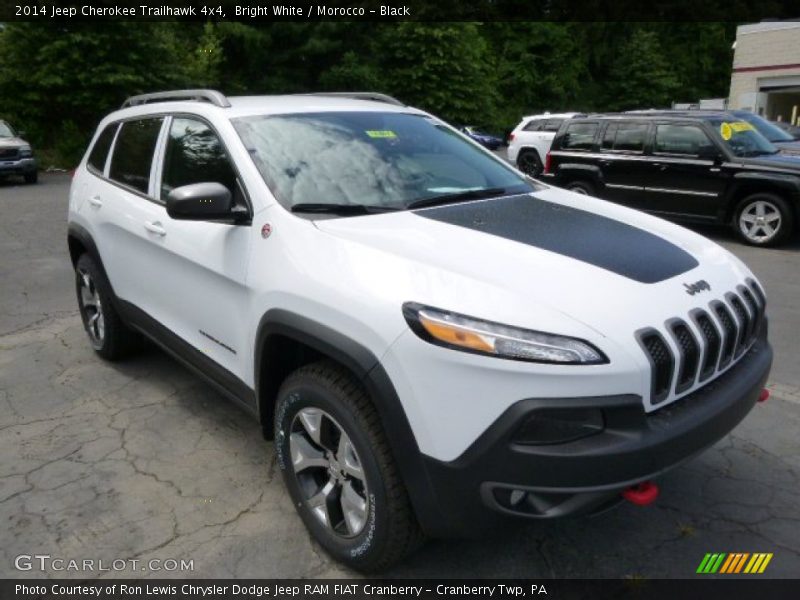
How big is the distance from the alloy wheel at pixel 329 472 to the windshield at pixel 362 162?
89cm

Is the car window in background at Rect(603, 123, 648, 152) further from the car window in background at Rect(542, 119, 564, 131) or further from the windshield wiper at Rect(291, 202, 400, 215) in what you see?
the windshield wiper at Rect(291, 202, 400, 215)

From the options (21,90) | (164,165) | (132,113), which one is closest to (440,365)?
(164,165)

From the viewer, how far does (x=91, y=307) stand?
4.70m

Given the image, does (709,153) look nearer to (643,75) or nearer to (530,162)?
(530,162)

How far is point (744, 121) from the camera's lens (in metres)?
9.33

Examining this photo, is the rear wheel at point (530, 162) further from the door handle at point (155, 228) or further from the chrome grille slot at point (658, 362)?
the chrome grille slot at point (658, 362)

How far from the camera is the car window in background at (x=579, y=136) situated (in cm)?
1039

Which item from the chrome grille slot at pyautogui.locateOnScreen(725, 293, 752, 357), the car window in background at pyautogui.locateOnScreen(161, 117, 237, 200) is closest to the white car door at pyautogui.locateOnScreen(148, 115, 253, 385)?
the car window in background at pyautogui.locateOnScreen(161, 117, 237, 200)

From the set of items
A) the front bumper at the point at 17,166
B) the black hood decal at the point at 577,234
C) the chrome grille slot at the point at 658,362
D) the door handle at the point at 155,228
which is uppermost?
the black hood decal at the point at 577,234

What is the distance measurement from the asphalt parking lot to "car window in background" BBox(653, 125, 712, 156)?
5.23m

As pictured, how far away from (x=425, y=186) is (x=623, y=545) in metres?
1.74

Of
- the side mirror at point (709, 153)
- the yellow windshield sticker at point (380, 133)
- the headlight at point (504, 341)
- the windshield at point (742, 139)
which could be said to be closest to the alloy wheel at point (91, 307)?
the yellow windshield sticker at point (380, 133)

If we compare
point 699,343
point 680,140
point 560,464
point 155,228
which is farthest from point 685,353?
point 680,140

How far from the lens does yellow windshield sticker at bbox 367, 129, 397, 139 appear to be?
3.26 metres
